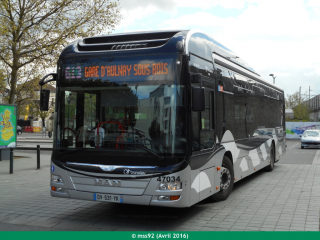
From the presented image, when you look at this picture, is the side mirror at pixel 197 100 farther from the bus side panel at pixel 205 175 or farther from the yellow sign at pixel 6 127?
the yellow sign at pixel 6 127

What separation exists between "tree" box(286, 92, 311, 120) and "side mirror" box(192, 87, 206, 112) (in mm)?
59299

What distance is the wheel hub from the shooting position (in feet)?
25.1

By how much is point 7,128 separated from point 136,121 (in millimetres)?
11754

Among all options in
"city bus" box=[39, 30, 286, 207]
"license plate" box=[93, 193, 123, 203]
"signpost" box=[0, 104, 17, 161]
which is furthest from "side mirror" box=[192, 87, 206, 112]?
"signpost" box=[0, 104, 17, 161]

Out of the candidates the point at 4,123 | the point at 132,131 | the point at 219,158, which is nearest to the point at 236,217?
the point at 219,158

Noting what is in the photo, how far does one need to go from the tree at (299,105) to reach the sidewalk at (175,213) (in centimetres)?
5544

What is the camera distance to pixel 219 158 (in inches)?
289

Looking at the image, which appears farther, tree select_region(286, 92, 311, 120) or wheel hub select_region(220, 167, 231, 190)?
tree select_region(286, 92, 311, 120)

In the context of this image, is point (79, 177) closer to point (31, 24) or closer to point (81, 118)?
point (81, 118)

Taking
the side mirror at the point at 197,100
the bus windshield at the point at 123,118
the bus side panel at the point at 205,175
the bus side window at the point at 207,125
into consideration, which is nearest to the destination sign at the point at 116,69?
the bus windshield at the point at 123,118

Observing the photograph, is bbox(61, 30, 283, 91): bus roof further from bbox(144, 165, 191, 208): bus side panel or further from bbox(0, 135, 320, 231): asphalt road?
bbox(0, 135, 320, 231): asphalt road

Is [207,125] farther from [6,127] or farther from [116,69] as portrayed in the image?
[6,127]

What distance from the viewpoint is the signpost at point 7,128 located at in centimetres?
1580

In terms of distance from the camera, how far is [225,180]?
7.89 metres
